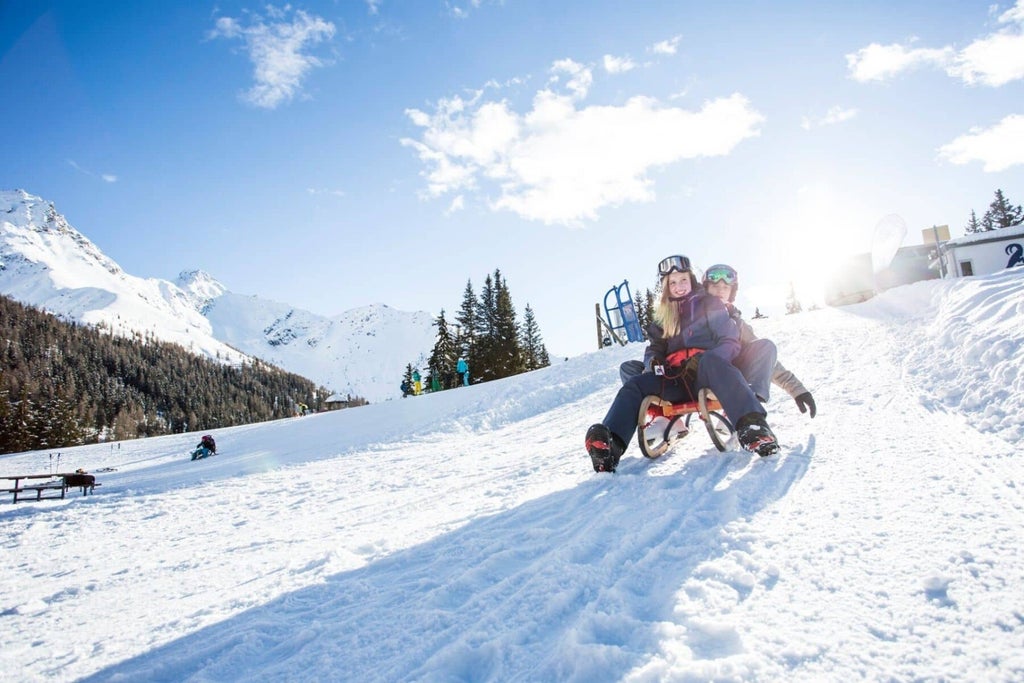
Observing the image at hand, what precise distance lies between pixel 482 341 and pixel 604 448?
36.0 m

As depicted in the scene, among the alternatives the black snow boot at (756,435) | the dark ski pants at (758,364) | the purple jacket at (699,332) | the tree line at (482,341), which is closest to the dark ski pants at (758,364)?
the dark ski pants at (758,364)

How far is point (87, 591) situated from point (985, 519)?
518cm

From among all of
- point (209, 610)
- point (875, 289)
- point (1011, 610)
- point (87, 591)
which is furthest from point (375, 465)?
point (875, 289)

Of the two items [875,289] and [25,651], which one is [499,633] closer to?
[25,651]

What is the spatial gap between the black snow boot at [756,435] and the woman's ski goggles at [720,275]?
5.11 feet

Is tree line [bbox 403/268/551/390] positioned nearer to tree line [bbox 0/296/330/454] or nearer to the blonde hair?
the blonde hair

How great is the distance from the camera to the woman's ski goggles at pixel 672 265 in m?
4.68

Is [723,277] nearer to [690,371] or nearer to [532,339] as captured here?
[690,371]

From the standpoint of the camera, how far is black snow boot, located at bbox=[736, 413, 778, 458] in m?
3.58

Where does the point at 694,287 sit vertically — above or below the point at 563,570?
above

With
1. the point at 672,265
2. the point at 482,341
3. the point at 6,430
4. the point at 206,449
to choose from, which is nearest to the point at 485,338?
the point at 482,341

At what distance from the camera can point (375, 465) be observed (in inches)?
297

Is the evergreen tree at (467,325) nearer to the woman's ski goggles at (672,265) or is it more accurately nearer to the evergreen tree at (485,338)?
the evergreen tree at (485,338)

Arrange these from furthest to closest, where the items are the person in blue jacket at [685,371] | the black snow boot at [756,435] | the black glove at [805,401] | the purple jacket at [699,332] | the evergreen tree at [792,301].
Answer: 1. the evergreen tree at [792,301]
2. the black glove at [805,401]
3. the purple jacket at [699,332]
4. the person in blue jacket at [685,371]
5. the black snow boot at [756,435]
